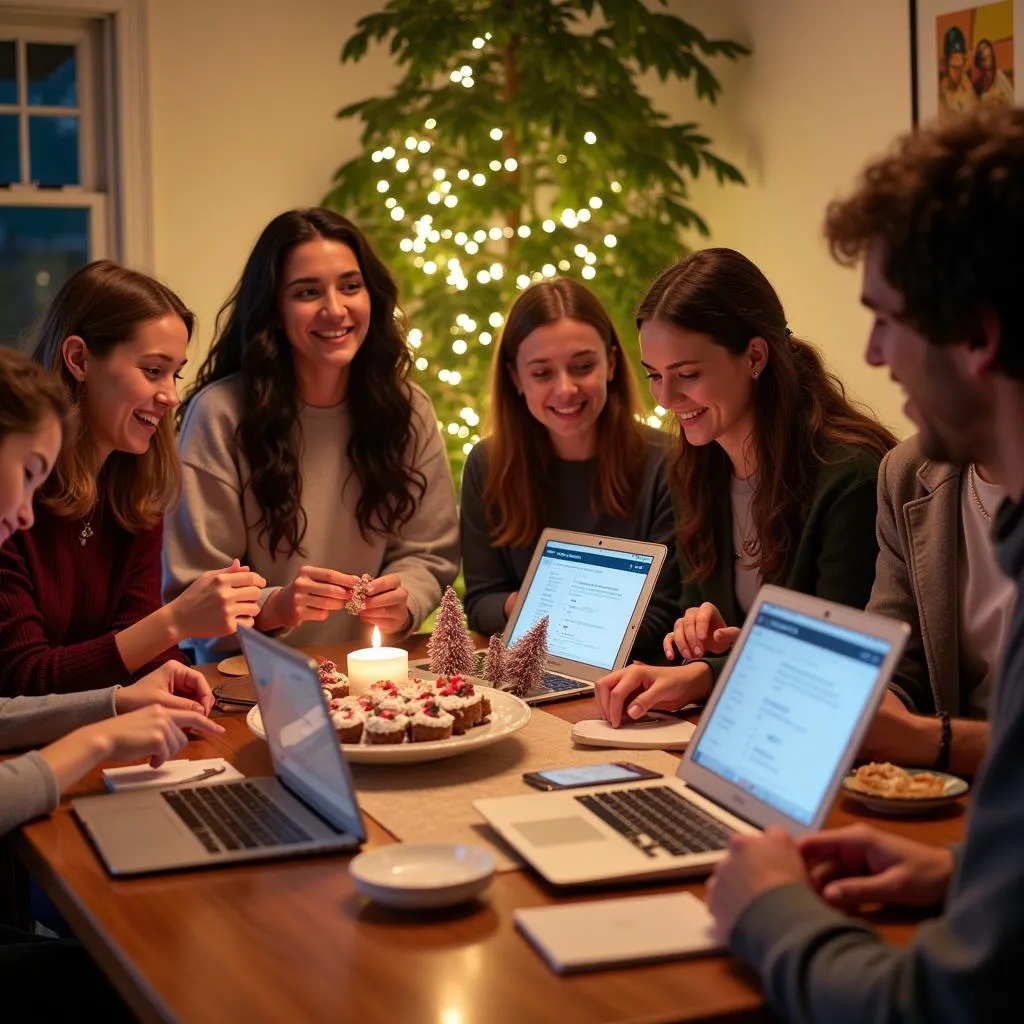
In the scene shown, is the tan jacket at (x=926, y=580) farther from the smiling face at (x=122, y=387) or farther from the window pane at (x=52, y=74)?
the window pane at (x=52, y=74)

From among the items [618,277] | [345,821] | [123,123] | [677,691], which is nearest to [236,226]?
[123,123]

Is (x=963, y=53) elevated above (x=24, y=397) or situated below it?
above

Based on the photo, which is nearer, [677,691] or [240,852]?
[240,852]

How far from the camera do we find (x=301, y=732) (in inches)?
A: 62.1

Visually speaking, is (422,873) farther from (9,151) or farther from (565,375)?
(9,151)

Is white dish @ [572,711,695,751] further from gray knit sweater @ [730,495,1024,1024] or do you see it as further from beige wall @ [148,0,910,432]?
beige wall @ [148,0,910,432]

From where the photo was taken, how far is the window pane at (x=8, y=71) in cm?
424

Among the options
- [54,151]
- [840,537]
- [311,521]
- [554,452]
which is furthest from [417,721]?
[54,151]

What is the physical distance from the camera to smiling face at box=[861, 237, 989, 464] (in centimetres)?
110

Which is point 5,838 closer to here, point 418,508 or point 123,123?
point 418,508

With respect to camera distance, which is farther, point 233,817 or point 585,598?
point 585,598

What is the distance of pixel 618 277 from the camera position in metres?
4.15

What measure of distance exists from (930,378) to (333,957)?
0.70 meters

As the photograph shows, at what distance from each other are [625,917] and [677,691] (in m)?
0.70
